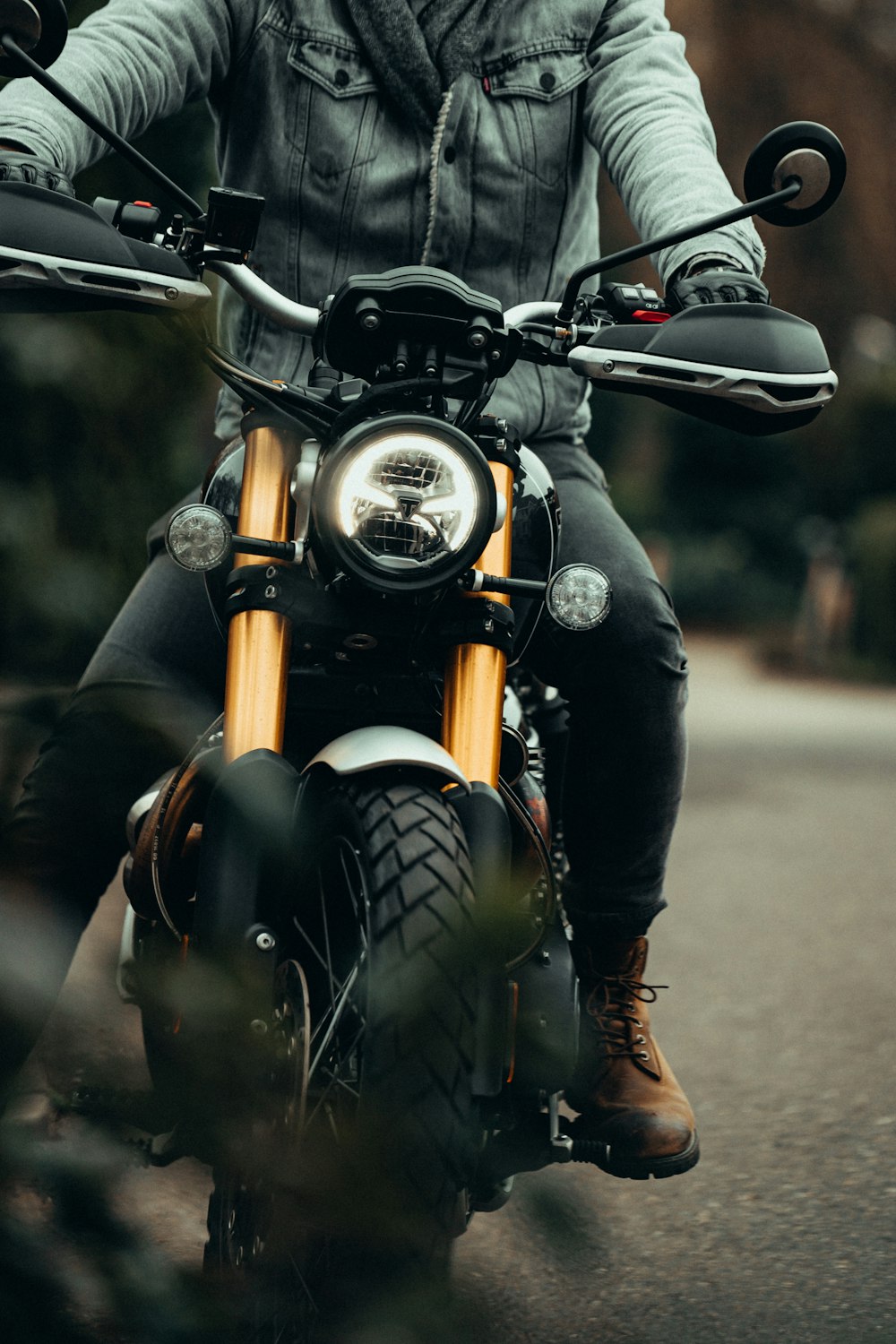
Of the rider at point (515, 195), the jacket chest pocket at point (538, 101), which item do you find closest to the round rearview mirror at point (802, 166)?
the rider at point (515, 195)

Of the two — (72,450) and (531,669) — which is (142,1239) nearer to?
(72,450)

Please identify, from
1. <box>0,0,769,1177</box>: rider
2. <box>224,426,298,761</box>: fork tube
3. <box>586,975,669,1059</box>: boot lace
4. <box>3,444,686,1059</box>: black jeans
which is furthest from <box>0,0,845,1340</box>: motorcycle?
<box>586,975,669,1059</box>: boot lace

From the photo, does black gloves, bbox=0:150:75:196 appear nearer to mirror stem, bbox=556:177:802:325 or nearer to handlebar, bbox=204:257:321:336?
handlebar, bbox=204:257:321:336

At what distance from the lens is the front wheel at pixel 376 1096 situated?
89 cm

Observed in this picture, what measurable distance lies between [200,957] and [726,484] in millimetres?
25583

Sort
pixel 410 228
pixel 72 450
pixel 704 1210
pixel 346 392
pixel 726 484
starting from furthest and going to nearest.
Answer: pixel 726 484 → pixel 704 1210 → pixel 410 228 → pixel 346 392 → pixel 72 450

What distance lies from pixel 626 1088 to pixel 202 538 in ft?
3.83

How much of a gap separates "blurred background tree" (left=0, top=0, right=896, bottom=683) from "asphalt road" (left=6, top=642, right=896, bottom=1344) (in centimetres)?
33

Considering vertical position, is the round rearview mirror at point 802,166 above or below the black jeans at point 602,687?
above

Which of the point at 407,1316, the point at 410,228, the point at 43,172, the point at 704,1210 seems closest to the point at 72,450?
the point at 43,172

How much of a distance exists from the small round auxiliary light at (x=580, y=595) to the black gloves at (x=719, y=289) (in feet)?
1.14

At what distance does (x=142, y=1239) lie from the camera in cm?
92

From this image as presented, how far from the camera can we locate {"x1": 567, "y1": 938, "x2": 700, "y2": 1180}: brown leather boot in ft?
7.94

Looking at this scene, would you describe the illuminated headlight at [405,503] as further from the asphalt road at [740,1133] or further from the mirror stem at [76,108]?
the asphalt road at [740,1133]
